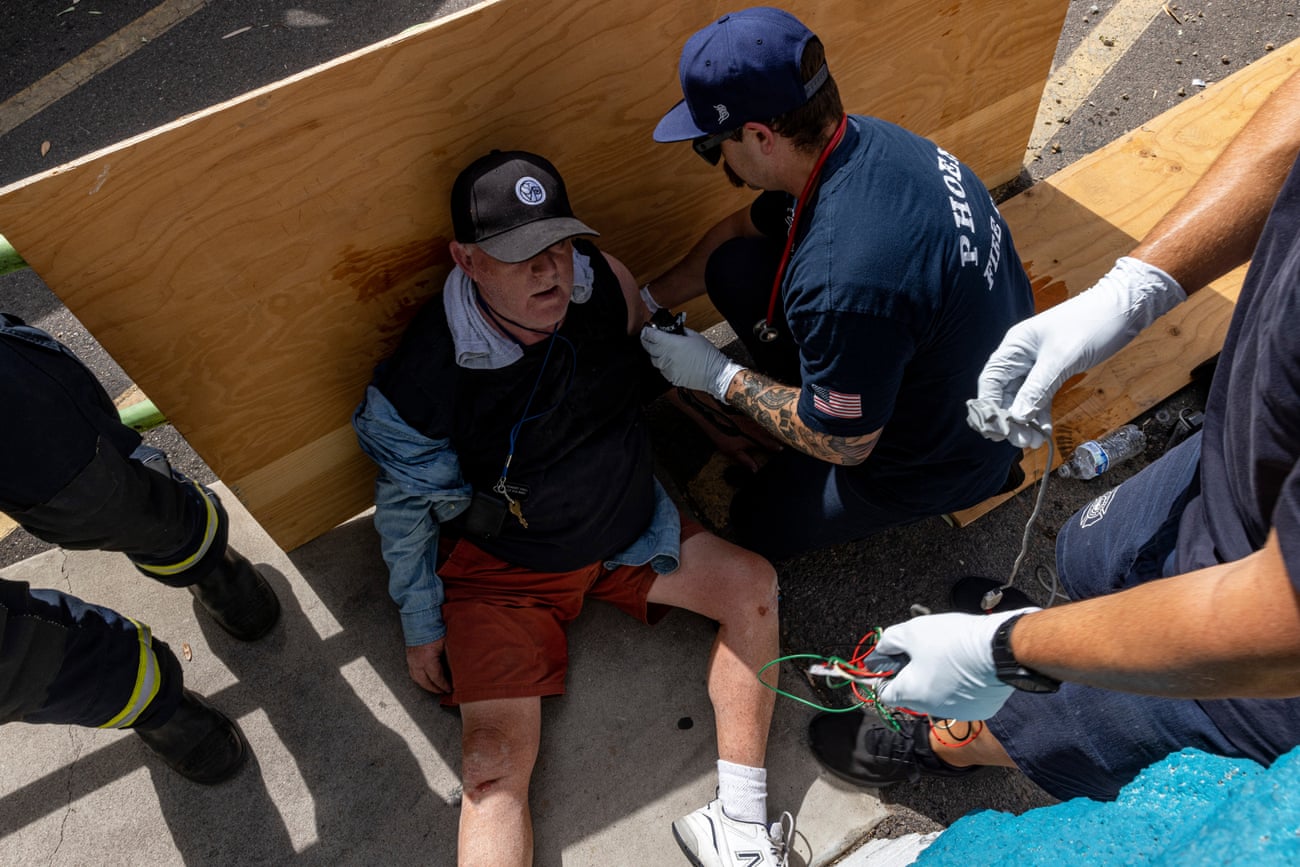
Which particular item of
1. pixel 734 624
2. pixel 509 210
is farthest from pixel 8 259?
pixel 734 624

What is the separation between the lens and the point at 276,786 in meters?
2.43

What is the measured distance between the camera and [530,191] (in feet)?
6.72

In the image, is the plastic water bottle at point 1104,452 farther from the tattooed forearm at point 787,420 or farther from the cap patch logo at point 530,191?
the cap patch logo at point 530,191

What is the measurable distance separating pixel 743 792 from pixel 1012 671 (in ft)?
3.33

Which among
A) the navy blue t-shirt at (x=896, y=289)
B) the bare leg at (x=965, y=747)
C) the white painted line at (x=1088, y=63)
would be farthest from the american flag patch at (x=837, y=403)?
the white painted line at (x=1088, y=63)

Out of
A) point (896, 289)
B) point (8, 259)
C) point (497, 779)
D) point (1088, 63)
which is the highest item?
point (8, 259)

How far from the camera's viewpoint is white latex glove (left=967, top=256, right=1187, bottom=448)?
191 cm

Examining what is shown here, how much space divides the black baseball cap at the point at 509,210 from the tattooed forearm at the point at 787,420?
66 centimetres

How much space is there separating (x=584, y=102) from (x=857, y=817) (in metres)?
2.13

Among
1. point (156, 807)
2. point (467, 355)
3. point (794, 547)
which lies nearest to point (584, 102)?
point (467, 355)

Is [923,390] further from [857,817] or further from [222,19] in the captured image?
[222,19]

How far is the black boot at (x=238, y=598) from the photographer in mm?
2502

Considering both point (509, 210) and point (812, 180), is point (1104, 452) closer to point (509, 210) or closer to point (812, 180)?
point (812, 180)

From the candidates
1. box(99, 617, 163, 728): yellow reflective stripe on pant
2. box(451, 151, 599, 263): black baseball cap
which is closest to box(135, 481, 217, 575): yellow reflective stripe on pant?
box(99, 617, 163, 728): yellow reflective stripe on pant
